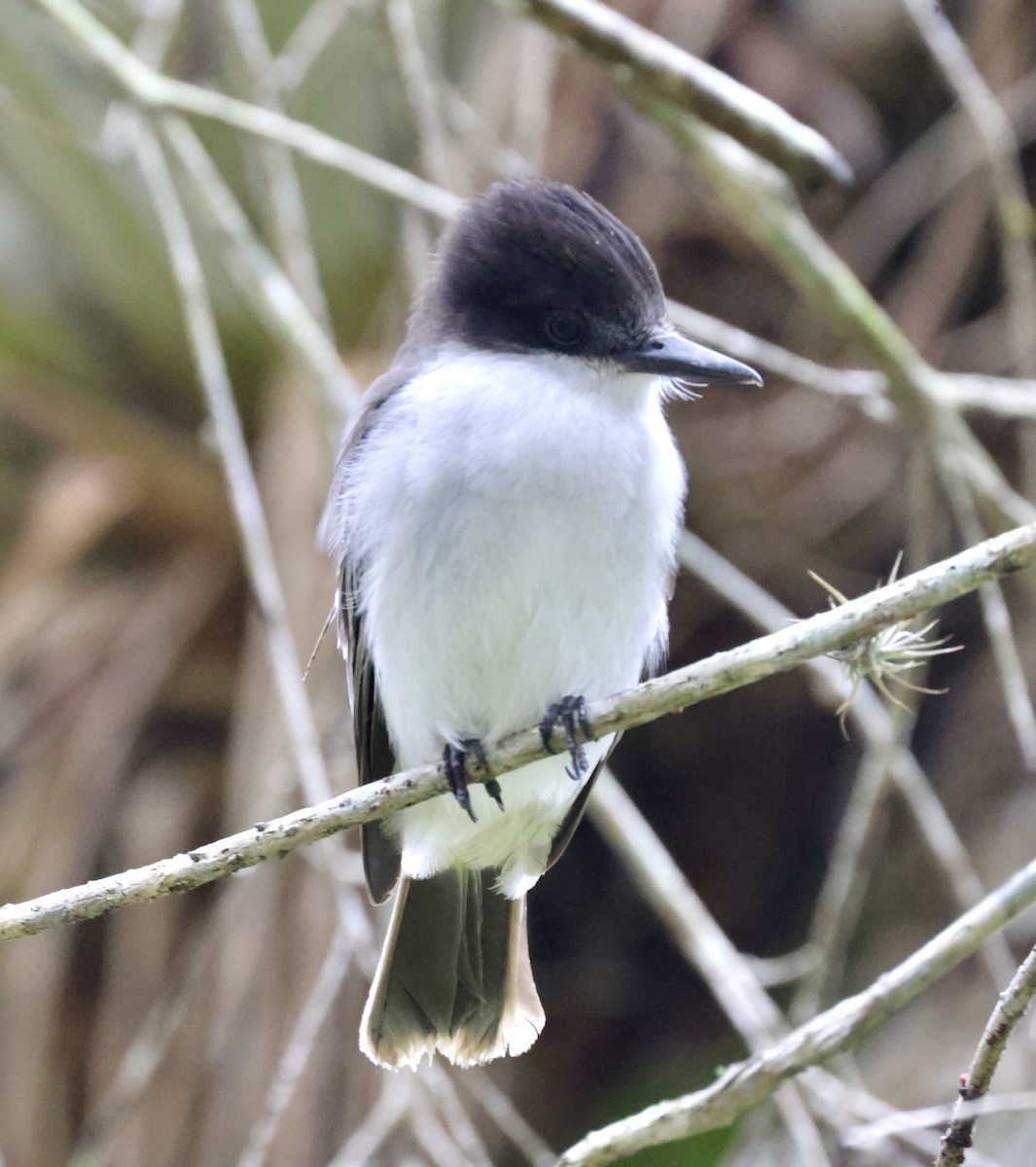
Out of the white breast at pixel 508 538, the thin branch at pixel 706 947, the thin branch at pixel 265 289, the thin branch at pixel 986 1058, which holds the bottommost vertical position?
the thin branch at pixel 986 1058

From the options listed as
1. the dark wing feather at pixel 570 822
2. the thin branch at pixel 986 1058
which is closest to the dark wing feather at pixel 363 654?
the dark wing feather at pixel 570 822

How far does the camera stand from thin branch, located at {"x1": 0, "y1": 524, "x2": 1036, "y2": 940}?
4.17 feet

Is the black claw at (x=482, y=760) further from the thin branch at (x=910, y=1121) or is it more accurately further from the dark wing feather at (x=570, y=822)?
the thin branch at (x=910, y=1121)

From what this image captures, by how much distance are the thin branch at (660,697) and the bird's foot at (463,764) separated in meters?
0.35

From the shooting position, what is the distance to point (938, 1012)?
291cm

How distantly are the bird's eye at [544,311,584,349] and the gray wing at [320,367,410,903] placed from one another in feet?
0.70

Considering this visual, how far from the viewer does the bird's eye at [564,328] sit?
79.4 inches

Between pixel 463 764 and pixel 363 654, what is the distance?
34 cm

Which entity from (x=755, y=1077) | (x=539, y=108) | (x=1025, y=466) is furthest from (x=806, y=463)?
(x=755, y=1077)

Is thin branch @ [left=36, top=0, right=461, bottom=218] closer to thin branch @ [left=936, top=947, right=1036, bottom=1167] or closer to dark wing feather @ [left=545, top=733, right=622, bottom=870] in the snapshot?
dark wing feather @ [left=545, top=733, right=622, bottom=870]

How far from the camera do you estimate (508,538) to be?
1.86 meters

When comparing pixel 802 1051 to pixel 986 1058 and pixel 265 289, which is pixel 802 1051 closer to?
pixel 986 1058

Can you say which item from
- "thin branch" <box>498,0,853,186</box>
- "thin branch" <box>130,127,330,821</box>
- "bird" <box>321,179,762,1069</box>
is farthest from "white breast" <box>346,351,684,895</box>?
"thin branch" <box>498,0,853,186</box>

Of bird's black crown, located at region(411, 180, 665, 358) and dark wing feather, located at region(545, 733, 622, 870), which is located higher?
bird's black crown, located at region(411, 180, 665, 358)
